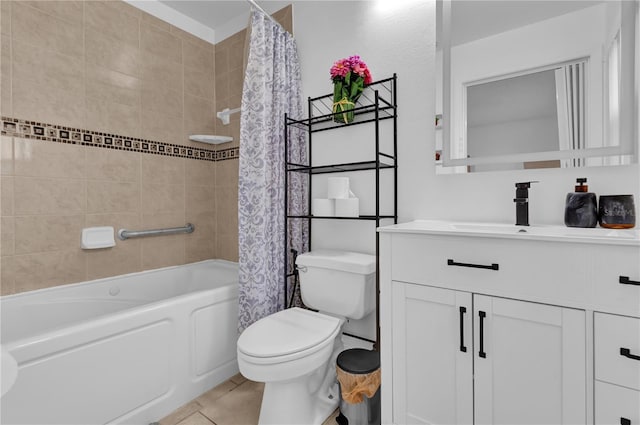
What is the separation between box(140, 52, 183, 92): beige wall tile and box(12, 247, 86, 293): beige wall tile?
129 centimetres

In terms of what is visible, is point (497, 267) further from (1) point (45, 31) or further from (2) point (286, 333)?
(1) point (45, 31)

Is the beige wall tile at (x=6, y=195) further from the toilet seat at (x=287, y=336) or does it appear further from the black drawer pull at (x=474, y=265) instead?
the black drawer pull at (x=474, y=265)

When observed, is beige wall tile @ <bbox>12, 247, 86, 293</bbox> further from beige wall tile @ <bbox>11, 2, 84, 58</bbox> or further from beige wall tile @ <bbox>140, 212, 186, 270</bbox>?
beige wall tile @ <bbox>11, 2, 84, 58</bbox>

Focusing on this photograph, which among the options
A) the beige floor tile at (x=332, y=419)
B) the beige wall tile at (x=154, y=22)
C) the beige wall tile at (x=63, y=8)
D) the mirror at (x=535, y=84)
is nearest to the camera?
the mirror at (x=535, y=84)

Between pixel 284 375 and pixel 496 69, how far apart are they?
1.61 metres

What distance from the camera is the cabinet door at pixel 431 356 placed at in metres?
1.07

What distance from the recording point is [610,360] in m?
0.86

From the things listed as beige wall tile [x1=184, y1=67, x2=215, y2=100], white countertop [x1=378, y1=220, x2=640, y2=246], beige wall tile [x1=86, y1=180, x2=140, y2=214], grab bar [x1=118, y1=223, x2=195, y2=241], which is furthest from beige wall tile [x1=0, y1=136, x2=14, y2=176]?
white countertop [x1=378, y1=220, x2=640, y2=246]

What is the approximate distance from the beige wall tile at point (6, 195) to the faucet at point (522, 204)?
2489 millimetres

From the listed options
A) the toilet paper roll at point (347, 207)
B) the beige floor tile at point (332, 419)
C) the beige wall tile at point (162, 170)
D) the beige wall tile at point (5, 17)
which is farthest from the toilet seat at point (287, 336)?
the beige wall tile at point (5, 17)

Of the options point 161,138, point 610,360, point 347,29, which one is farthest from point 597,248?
point 161,138

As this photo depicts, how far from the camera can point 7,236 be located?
1625 mm

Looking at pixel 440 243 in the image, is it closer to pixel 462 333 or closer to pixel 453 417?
pixel 462 333

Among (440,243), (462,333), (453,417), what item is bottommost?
(453,417)
